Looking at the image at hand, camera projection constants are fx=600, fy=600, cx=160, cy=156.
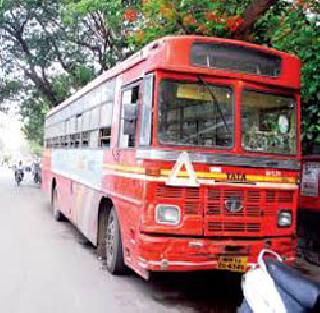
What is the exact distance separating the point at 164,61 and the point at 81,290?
2971 millimetres

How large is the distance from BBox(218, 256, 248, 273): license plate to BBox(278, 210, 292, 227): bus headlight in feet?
2.18

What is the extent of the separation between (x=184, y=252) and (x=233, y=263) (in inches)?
24.2

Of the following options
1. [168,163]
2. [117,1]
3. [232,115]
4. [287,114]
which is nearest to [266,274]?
[168,163]

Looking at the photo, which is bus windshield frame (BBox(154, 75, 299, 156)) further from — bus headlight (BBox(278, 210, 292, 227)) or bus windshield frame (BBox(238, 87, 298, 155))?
bus headlight (BBox(278, 210, 292, 227))

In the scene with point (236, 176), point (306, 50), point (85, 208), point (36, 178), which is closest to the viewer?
point (236, 176)

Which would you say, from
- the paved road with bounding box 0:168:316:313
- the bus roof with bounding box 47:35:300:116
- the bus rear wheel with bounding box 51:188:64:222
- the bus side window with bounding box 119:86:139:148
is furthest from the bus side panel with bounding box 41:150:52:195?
the bus roof with bounding box 47:35:300:116

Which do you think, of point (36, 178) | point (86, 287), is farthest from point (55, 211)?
point (36, 178)

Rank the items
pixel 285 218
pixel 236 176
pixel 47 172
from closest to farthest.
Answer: pixel 236 176 → pixel 285 218 → pixel 47 172

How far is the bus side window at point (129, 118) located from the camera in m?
7.00

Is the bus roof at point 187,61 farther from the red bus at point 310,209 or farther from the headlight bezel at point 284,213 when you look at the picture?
the red bus at point 310,209

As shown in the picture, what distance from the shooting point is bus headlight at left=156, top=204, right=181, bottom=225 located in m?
6.59

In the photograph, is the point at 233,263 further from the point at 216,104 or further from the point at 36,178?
the point at 36,178

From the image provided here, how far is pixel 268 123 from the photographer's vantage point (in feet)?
23.6

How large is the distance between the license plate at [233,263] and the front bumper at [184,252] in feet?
0.12
